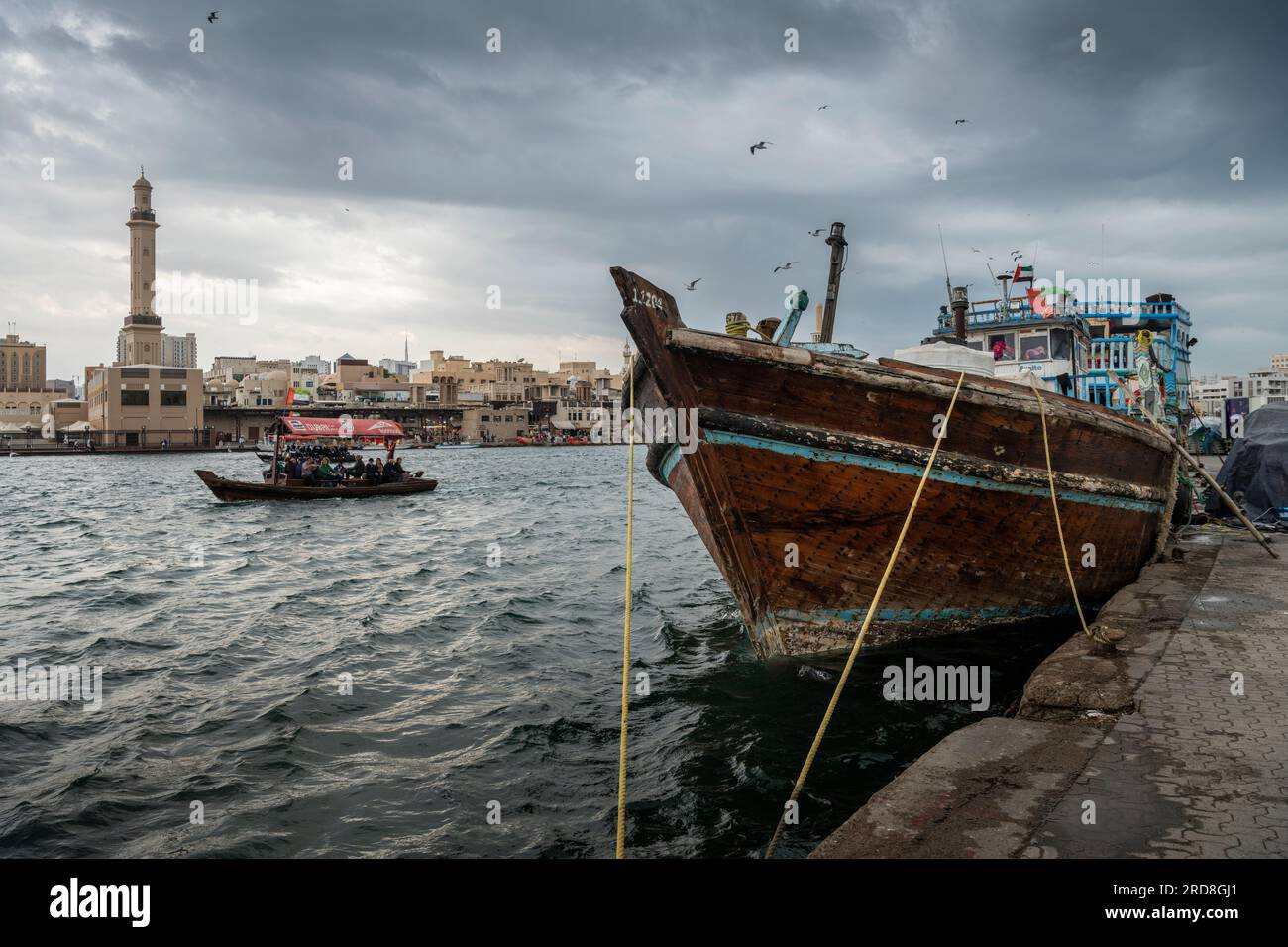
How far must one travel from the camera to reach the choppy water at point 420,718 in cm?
523

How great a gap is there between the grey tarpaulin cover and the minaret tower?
113913 millimetres

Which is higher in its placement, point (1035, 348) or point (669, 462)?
point (1035, 348)

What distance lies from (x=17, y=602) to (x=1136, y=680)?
15369 mm

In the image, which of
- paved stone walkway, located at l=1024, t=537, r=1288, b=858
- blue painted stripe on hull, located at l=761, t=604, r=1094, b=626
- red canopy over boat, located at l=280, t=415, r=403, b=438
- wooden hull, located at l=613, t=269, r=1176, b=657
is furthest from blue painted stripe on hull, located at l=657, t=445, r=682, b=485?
red canopy over boat, located at l=280, t=415, r=403, b=438

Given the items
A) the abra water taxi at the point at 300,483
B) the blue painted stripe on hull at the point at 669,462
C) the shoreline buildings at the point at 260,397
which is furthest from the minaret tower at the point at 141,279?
the blue painted stripe on hull at the point at 669,462

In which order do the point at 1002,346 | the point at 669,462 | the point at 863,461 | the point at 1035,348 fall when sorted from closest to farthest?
the point at 863,461, the point at 669,462, the point at 1035,348, the point at 1002,346

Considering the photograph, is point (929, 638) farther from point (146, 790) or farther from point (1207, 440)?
point (1207, 440)

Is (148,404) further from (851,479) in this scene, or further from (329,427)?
(851,479)

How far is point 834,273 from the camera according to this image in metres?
9.87

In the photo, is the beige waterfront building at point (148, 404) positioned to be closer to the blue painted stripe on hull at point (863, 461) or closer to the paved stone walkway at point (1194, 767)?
the blue painted stripe on hull at point (863, 461)

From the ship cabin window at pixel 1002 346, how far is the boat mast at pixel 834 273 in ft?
12.9

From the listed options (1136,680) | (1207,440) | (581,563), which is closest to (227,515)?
(581,563)

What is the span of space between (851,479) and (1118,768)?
11.2 ft

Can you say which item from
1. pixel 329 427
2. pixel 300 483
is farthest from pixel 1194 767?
pixel 300 483
